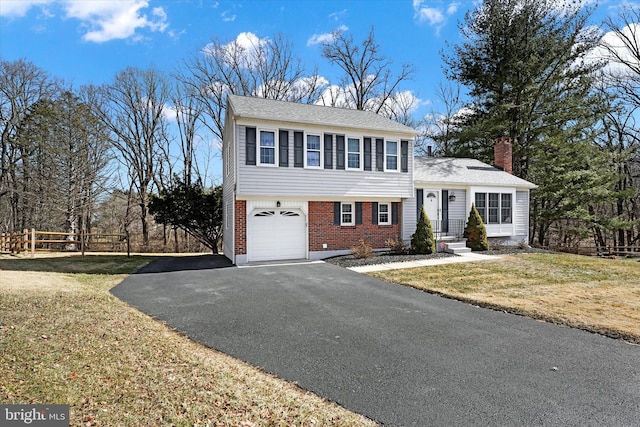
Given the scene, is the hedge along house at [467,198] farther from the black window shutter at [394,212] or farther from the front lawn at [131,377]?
the front lawn at [131,377]

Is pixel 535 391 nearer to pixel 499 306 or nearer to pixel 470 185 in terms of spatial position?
pixel 499 306

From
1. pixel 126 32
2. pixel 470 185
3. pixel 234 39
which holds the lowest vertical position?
pixel 470 185

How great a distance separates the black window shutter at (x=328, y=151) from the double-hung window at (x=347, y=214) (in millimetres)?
1805

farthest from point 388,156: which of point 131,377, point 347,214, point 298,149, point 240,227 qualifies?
point 131,377

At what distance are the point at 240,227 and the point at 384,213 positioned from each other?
6.28 metres

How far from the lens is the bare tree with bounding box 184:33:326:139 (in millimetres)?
26250

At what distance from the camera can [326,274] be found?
35.6 feet

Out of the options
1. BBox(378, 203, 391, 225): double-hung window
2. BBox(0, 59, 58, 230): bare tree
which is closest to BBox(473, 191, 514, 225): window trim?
BBox(378, 203, 391, 225): double-hung window

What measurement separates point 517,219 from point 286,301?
15.2m

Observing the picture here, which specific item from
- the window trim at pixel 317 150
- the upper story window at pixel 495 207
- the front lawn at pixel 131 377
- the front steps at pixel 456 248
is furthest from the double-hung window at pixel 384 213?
the front lawn at pixel 131 377

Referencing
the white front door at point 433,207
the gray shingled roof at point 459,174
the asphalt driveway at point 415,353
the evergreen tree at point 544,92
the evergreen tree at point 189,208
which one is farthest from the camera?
the evergreen tree at point 544,92

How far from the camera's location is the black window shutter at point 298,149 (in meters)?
13.5

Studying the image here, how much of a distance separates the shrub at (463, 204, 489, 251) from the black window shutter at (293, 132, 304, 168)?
27.0 feet

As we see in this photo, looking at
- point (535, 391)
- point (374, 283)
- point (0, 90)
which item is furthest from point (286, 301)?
point (0, 90)
